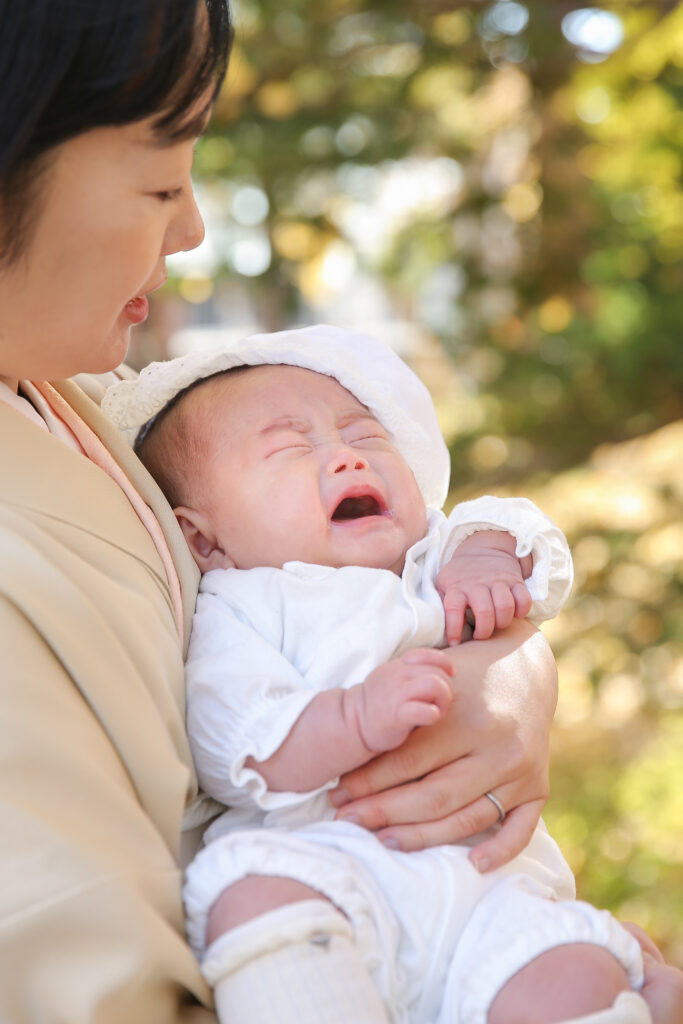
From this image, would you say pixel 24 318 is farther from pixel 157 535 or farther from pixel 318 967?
pixel 318 967

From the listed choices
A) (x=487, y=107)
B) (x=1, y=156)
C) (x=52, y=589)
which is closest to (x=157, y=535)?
(x=52, y=589)

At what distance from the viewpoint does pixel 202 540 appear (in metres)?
1.62

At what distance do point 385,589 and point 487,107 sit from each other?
16.5 ft

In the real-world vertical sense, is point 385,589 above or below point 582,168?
above

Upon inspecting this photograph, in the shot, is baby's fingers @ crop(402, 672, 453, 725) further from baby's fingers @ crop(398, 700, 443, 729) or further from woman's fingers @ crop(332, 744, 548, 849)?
woman's fingers @ crop(332, 744, 548, 849)

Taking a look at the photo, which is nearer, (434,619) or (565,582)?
(434,619)

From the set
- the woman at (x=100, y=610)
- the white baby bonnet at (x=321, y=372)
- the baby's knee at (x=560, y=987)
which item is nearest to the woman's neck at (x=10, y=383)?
the woman at (x=100, y=610)

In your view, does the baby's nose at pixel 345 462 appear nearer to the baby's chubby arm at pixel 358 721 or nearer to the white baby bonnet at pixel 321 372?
the white baby bonnet at pixel 321 372

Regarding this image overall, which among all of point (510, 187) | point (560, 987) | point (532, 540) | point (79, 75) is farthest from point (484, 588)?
point (510, 187)

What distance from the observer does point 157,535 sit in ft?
4.54

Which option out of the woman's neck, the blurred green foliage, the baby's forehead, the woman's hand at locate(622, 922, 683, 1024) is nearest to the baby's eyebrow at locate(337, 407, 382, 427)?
the baby's forehead

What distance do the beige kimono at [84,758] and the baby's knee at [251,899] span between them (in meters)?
0.04

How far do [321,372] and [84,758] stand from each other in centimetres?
82

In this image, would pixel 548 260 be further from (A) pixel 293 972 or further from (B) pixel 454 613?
(A) pixel 293 972
